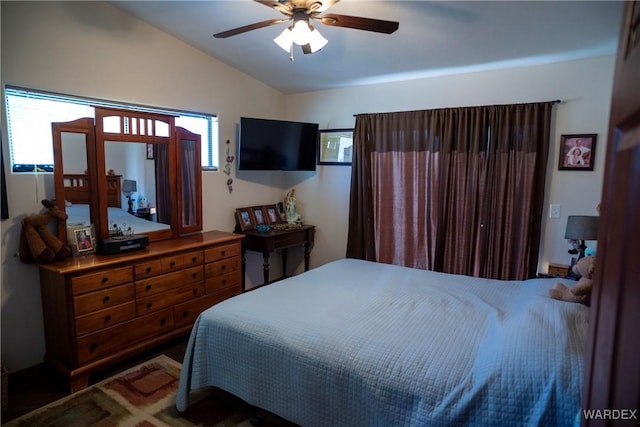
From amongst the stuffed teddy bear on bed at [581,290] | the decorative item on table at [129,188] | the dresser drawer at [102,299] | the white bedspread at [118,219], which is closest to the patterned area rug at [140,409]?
the dresser drawer at [102,299]

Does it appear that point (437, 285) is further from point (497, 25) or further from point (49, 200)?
point (49, 200)

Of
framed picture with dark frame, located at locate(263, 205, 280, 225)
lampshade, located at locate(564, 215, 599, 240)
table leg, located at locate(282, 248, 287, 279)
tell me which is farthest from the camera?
table leg, located at locate(282, 248, 287, 279)

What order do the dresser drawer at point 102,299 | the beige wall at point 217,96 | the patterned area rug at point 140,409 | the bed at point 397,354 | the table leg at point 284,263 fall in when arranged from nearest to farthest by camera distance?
the bed at point 397,354 < the patterned area rug at point 140,409 < the dresser drawer at point 102,299 < the beige wall at point 217,96 < the table leg at point 284,263

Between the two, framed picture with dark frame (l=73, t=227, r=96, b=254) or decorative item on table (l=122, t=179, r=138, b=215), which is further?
decorative item on table (l=122, t=179, r=138, b=215)

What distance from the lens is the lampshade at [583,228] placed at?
256 cm

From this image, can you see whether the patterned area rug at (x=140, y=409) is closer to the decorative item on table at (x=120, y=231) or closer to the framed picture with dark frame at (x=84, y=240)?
the framed picture with dark frame at (x=84, y=240)

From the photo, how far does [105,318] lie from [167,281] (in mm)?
502

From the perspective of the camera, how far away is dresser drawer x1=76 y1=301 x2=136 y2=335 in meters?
2.34

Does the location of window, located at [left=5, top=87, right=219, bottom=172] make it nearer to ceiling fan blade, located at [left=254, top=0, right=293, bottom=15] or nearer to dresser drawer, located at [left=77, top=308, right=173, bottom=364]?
dresser drawer, located at [left=77, top=308, right=173, bottom=364]

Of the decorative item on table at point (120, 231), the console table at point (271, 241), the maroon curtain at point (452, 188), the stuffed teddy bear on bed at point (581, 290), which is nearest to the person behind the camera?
the stuffed teddy bear on bed at point (581, 290)

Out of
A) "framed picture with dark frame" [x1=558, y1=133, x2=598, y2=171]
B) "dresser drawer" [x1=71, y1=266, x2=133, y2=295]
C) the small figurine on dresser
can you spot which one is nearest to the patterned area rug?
"dresser drawer" [x1=71, y1=266, x2=133, y2=295]

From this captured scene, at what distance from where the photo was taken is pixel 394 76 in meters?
3.60

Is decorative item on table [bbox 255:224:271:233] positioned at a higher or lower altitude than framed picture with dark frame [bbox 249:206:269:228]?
lower

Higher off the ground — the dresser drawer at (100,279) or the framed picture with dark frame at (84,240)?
the framed picture with dark frame at (84,240)
